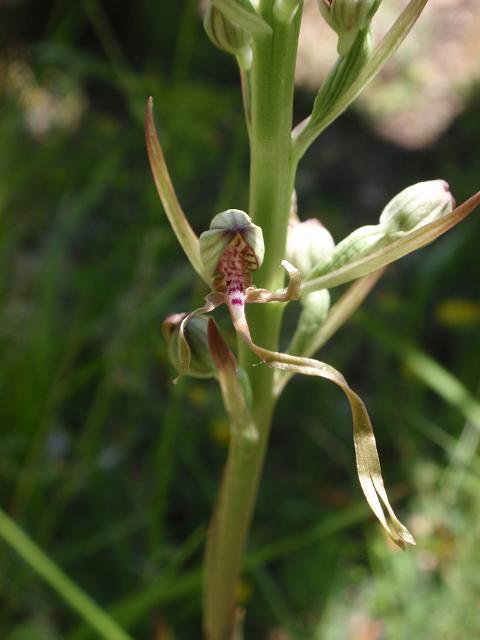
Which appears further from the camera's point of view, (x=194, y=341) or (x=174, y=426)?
(x=174, y=426)

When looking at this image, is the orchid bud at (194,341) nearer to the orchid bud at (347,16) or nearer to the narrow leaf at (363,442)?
the narrow leaf at (363,442)

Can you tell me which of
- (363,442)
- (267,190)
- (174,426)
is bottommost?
(174,426)

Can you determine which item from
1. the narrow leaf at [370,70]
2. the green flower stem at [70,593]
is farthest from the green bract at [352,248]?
the green flower stem at [70,593]

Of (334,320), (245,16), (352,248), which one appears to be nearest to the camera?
(245,16)

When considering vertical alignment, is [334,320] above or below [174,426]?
above

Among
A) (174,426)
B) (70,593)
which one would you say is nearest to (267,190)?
(70,593)

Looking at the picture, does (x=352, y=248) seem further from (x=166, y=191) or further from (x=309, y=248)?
(x=166, y=191)
